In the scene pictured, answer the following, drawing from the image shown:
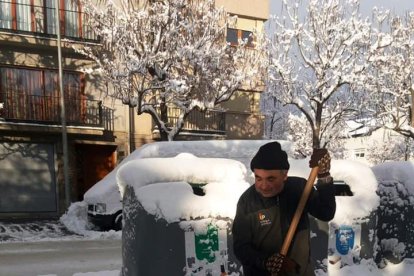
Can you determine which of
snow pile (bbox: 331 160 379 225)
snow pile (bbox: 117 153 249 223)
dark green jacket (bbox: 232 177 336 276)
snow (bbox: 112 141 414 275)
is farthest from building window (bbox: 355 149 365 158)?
dark green jacket (bbox: 232 177 336 276)

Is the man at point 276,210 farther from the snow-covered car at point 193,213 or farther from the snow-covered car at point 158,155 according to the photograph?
the snow-covered car at point 158,155

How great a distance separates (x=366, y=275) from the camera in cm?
455

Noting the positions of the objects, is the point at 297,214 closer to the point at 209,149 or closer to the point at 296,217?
the point at 296,217

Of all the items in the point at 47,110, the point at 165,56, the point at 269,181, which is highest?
the point at 165,56

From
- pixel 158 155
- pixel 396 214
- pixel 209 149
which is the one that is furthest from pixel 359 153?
pixel 396 214

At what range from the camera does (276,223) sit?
2422 mm

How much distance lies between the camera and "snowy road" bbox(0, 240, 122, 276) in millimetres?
6984

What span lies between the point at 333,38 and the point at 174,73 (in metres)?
6.40

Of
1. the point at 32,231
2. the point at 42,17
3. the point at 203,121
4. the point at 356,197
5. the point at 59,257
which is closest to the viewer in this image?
the point at 356,197

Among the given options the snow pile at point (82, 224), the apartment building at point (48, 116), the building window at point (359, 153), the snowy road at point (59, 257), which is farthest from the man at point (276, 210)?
the building window at point (359, 153)

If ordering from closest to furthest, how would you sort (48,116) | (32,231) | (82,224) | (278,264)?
(278,264)
(82,224)
(32,231)
(48,116)

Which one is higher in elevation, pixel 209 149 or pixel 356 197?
pixel 209 149

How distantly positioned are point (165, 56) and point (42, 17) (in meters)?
6.48

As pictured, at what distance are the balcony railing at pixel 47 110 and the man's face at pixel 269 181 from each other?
14.6 metres
